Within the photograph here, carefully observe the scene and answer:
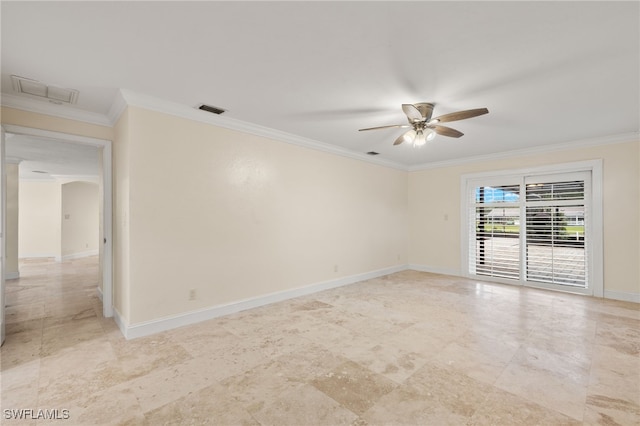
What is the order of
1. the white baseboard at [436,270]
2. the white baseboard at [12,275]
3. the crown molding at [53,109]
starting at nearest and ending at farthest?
1. the crown molding at [53,109]
2. the white baseboard at [12,275]
3. the white baseboard at [436,270]

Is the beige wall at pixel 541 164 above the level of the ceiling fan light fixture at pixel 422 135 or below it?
below

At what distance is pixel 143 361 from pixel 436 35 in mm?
3534

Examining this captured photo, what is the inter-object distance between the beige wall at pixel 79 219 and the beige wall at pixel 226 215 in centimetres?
735

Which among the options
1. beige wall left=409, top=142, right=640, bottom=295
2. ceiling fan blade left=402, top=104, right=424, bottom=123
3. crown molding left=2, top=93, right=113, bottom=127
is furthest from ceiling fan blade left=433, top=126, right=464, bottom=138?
crown molding left=2, top=93, right=113, bottom=127

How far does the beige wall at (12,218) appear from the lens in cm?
550

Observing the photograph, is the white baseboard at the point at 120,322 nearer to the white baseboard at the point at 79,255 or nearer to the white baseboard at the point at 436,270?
the white baseboard at the point at 436,270

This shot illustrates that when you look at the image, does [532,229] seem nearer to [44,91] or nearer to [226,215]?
[226,215]

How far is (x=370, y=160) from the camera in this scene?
19.1 feet

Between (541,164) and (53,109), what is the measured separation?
7.25 m

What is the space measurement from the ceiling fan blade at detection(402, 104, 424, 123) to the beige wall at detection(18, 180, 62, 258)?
405 inches

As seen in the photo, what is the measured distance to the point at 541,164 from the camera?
508cm

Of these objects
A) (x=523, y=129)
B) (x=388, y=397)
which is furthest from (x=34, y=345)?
(x=523, y=129)

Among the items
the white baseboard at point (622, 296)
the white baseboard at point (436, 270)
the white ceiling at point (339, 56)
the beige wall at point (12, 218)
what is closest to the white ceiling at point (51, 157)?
the beige wall at point (12, 218)

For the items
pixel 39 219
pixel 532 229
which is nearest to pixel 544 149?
pixel 532 229
